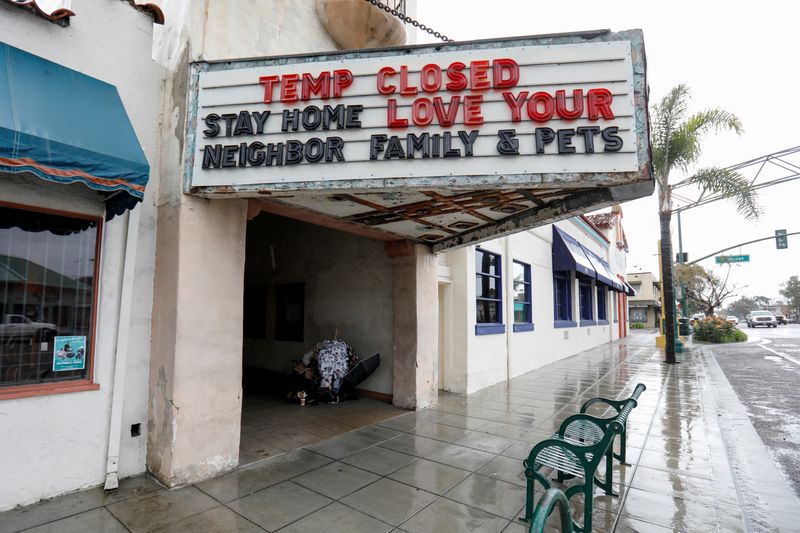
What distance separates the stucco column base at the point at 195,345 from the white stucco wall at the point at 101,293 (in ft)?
0.54

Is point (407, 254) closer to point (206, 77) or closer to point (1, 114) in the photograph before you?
point (206, 77)

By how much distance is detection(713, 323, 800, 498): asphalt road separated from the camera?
5.57 metres

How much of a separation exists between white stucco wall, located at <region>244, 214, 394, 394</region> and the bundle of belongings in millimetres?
422

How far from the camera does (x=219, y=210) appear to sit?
15.6ft

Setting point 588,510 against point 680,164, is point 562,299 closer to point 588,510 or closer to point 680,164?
point 680,164

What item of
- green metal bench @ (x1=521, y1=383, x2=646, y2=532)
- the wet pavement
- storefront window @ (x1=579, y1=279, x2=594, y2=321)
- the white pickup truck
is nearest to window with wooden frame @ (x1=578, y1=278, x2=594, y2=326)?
storefront window @ (x1=579, y1=279, x2=594, y2=321)

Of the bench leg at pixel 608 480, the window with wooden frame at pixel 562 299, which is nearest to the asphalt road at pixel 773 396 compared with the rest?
the bench leg at pixel 608 480

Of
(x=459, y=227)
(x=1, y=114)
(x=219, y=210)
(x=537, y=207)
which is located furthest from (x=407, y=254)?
(x=1, y=114)

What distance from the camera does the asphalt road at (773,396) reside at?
18.3 ft

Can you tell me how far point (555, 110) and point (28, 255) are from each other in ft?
17.2

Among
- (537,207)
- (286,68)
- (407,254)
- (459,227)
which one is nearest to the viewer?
(286,68)

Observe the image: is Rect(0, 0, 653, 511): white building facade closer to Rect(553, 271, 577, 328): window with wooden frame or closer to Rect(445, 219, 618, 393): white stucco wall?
Rect(445, 219, 618, 393): white stucco wall

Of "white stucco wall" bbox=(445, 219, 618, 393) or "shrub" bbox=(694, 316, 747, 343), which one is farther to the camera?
"shrub" bbox=(694, 316, 747, 343)

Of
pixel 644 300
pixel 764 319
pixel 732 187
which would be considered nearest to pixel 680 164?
pixel 732 187
